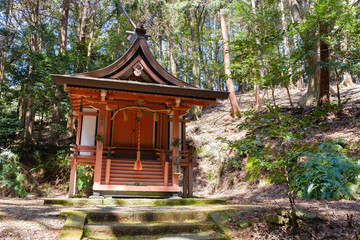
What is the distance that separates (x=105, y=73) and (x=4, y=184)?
6525 millimetres

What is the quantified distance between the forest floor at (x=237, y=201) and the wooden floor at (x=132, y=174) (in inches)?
92.4

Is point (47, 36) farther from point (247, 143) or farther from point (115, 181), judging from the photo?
point (247, 143)

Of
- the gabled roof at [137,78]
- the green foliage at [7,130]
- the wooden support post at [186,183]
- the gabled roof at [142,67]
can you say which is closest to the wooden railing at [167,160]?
the wooden support post at [186,183]

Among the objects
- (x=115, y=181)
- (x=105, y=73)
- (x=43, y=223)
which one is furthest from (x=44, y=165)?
(x=43, y=223)

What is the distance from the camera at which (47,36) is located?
628 inches

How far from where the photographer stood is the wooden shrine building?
8250 mm

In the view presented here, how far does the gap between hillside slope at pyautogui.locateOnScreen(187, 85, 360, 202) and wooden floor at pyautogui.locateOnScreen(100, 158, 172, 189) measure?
2.92 meters

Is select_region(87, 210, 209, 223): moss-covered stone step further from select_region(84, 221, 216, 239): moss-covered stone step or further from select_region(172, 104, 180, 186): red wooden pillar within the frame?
select_region(172, 104, 180, 186): red wooden pillar

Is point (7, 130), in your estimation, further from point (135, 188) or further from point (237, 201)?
point (237, 201)

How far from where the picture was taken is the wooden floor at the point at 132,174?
8.83 m

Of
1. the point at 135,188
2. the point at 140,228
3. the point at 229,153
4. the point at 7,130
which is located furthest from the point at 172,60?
the point at 140,228

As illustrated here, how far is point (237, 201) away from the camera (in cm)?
841

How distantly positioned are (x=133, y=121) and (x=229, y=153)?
4.90m

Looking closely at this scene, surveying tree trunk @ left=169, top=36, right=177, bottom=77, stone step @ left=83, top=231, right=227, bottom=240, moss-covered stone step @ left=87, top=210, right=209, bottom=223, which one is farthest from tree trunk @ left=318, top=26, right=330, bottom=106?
tree trunk @ left=169, top=36, right=177, bottom=77
